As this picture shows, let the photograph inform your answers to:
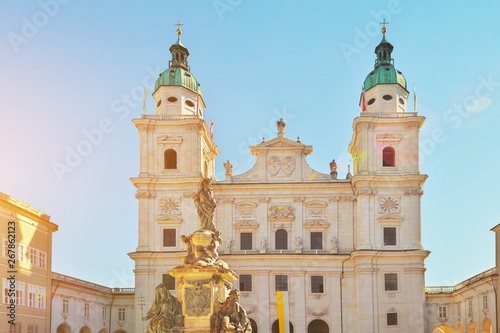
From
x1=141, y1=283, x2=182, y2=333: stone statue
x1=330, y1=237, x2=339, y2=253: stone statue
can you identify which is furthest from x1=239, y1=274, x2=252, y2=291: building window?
x1=141, y1=283, x2=182, y2=333: stone statue

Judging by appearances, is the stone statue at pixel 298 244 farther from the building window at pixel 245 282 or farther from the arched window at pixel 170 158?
the arched window at pixel 170 158

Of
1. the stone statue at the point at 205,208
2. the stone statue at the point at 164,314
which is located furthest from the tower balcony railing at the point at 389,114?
the stone statue at the point at 164,314

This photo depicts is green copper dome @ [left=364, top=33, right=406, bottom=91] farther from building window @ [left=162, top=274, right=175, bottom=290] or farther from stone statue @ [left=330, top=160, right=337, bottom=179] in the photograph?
building window @ [left=162, top=274, right=175, bottom=290]

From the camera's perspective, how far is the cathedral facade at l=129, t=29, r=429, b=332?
5444 cm

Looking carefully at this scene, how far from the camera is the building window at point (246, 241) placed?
56906mm

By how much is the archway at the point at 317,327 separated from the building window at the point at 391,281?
5359mm

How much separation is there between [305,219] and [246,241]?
4817 mm

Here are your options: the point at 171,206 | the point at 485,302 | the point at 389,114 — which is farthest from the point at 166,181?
the point at 485,302

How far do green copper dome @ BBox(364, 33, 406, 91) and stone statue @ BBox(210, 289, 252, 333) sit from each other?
126 feet

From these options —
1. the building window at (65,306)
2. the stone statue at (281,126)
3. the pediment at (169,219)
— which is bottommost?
the building window at (65,306)

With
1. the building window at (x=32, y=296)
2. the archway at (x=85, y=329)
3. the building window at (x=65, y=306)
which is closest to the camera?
the building window at (x=32, y=296)

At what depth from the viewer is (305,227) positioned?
56.8 m

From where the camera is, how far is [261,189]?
57219mm

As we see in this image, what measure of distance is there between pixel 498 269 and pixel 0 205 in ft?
101
